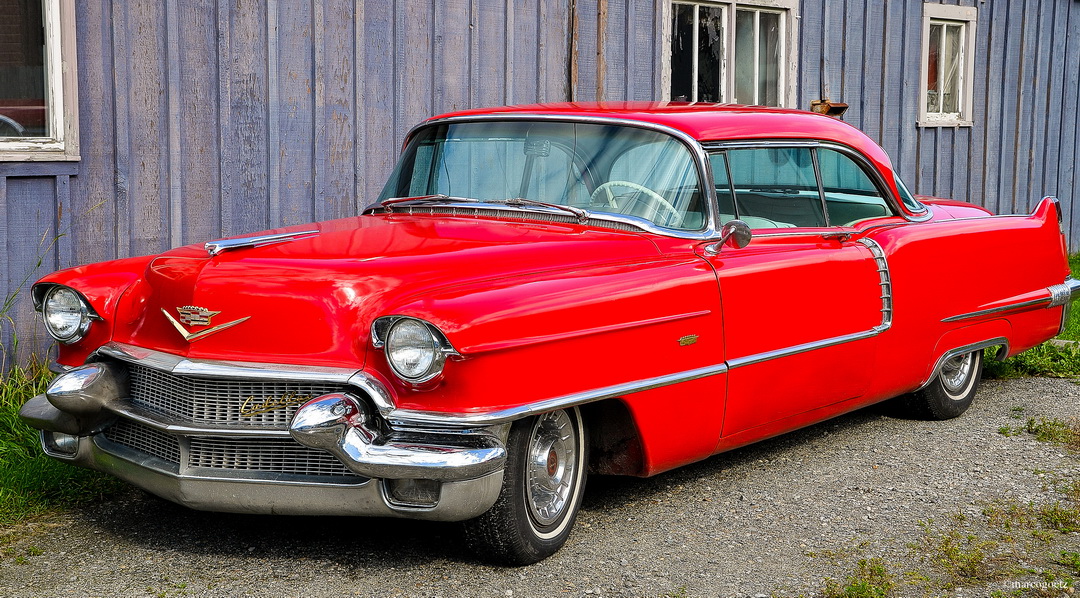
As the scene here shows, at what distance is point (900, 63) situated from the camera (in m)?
9.85

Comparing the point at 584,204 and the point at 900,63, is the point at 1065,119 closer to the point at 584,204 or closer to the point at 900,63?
the point at 900,63

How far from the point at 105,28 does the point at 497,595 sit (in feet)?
12.3

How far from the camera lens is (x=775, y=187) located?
4594 millimetres

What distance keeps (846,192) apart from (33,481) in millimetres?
3551

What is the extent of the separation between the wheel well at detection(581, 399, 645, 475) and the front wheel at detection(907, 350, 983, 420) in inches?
82.6

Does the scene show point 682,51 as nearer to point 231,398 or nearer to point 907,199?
point 907,199

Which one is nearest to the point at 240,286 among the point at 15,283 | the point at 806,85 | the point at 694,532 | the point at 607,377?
the point at 607,377

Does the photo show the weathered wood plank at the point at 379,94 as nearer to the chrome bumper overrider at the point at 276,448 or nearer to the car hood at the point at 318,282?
the car hood at the point at 318,282

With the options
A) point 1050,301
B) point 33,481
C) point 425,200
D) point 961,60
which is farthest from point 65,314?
point 961,60

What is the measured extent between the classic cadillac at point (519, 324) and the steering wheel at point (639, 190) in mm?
11

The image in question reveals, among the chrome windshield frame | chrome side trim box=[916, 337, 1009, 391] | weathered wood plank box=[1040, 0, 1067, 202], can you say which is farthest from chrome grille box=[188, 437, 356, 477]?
weathered wood plank box=[1040, 0, 1067, 202]

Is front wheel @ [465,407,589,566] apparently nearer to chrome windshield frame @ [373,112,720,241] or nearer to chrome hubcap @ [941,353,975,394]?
chrome windshield frame @ [373,112,720,241]

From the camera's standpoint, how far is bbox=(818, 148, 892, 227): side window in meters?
4.85

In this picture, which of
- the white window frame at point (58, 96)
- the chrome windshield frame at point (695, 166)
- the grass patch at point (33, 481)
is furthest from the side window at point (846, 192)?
the white window frame at point (58, 96)
